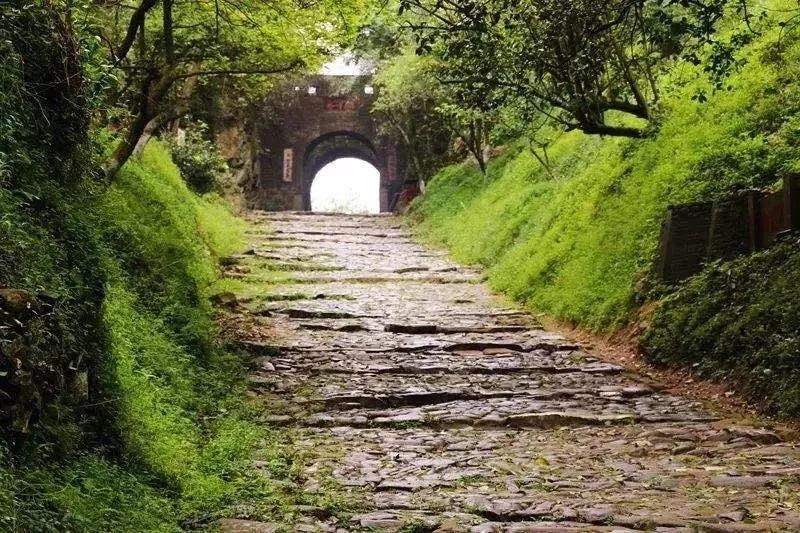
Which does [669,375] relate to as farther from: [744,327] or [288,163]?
[288,163]

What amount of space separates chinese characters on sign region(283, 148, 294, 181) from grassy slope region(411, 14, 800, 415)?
16.6 m

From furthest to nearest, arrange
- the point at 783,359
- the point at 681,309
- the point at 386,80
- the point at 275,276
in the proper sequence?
the point at 386,80, the point at 275,276, the point at 681,309, the point at 783,359

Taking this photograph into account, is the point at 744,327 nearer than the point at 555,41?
No

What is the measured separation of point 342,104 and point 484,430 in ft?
87.2

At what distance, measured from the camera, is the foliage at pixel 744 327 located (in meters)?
5.99

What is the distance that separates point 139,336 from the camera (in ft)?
20.4

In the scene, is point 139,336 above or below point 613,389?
above

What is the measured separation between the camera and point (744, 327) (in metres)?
6.68

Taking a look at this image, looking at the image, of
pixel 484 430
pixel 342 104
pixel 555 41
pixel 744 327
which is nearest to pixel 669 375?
pixel 744 327

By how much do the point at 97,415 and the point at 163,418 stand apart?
1.02 metres

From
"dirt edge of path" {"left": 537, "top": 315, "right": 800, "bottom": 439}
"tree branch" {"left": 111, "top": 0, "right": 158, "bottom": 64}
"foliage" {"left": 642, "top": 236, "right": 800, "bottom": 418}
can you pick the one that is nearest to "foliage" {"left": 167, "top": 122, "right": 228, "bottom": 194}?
"tree branch" {"left": 111, "top": 0, "right": 158, "bottom": 64}

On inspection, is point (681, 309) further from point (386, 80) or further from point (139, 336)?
point (386, 80)

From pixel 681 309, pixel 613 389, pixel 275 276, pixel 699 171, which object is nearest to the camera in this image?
pixel 613 389

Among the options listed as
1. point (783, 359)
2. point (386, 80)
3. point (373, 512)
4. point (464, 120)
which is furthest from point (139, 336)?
point (386, 80)
